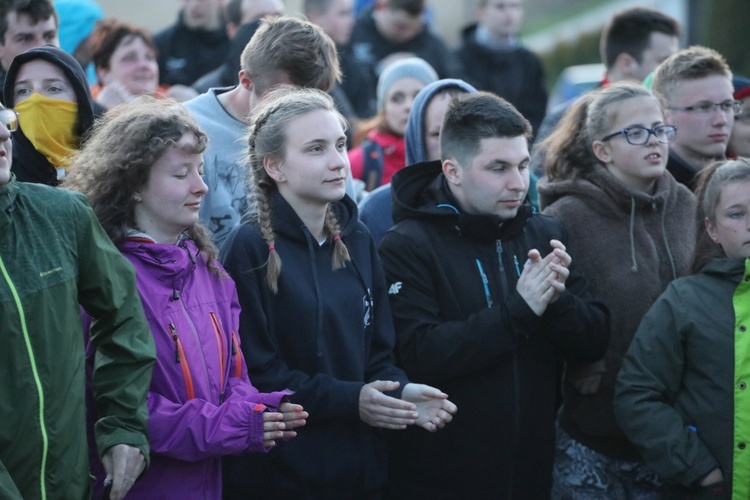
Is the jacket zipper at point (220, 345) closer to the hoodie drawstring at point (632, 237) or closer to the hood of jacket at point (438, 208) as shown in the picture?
the hood of jacket at point (438, 208)

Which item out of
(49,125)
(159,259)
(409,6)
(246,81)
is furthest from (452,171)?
(409,6)

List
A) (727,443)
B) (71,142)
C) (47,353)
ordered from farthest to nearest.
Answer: (71,142)
(727,443)
(47,353)

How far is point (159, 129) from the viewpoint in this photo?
3789mm

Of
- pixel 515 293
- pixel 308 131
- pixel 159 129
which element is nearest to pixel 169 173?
pixel 159 129

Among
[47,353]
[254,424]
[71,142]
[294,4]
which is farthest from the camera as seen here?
[294,4]

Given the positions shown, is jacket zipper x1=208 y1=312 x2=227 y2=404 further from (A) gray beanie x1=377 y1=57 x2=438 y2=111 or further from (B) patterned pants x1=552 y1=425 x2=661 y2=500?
(A) gray beanie x1=377 y1=57 x2=438 y2=111

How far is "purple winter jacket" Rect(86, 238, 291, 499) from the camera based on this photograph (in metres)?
3.49

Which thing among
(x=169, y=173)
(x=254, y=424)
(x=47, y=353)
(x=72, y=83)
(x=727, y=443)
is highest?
(x=72, y=83)

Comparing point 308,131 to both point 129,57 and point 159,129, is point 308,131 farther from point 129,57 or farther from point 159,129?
point 129,57

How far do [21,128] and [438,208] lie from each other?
179cm

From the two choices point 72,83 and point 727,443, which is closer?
point 727,443

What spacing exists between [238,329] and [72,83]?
Answer: 4.60ft

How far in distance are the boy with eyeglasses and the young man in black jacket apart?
50.0 inches

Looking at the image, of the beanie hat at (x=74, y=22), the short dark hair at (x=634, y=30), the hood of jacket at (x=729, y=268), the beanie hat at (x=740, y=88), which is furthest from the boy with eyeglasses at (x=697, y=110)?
the beanie hat at (x=74, y=22)
